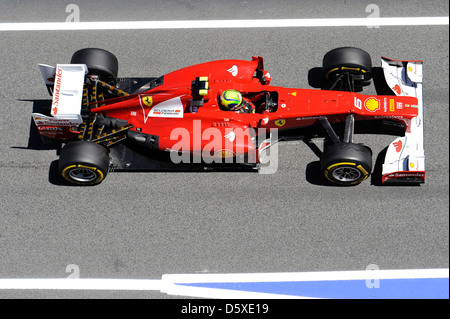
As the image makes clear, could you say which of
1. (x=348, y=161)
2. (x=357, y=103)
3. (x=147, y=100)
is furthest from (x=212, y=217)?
(x=357, y=103)

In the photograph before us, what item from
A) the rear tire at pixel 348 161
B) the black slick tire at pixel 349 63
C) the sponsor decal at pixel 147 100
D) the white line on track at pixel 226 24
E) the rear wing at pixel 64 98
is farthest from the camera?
the white line on track at pixel 226 24

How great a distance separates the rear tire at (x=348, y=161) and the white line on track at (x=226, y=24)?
327cm

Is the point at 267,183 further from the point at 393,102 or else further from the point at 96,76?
the point at 96,76

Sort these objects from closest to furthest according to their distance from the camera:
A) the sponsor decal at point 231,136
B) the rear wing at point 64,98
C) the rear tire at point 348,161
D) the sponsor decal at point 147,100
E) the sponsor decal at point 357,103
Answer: the rear tire at point 348,161
the rear wing at point 64,98
the sponsor decal at point 231,136
the sponsor decal at point 357,103
the sponsor decal at point 147,100

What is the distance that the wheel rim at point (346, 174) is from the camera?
828 cm

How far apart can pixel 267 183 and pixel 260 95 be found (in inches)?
58.9

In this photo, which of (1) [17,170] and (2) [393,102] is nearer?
(2) [393,102]

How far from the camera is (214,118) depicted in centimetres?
833

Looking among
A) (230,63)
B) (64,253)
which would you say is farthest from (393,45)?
(64,253)

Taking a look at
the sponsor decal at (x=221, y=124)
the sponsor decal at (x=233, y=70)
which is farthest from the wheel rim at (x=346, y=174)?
the sponsor decal at (x=233, y=70)

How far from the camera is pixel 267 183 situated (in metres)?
8.92

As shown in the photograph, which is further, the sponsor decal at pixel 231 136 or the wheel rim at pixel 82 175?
the wheel rim at pixel 82 175

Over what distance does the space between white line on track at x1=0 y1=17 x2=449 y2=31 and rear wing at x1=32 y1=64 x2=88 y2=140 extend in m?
2.24

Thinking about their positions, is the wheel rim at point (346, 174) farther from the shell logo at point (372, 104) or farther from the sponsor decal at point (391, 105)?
the sponsor decal at point (391, 105)
